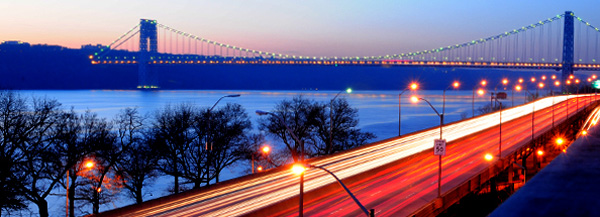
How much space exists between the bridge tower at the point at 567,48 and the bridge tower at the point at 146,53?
270 feet

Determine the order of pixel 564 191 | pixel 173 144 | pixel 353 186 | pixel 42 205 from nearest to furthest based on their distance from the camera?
pixel 353 186
pixel 564 191
pixel 42 205
pixel 173 144

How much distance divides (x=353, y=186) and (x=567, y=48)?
10543 centimetres

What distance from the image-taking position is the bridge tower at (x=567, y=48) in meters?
110

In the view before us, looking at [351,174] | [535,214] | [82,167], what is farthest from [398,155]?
[82,167]

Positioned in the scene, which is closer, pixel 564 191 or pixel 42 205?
pixel 564 191

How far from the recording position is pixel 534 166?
1341 inches

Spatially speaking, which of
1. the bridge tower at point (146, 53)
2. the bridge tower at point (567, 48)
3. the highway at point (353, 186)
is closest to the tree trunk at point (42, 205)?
the highway at point (353, 186)

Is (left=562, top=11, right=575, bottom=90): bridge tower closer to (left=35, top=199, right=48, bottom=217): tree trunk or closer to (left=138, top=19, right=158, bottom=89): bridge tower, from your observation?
(left=138, top=19, right=158, bottom=89): bridge tower

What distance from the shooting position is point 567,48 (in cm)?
11425

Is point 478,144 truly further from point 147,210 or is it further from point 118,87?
point 118,87

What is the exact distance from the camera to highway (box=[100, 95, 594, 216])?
1714cm

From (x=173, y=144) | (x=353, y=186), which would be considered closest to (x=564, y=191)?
(x=353, y=186)

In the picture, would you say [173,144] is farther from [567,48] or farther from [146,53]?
[146,53]

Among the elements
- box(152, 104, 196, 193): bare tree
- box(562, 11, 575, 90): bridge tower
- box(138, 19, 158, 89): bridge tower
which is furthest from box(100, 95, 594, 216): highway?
box(138, 19, 158, 89): bridge tower
